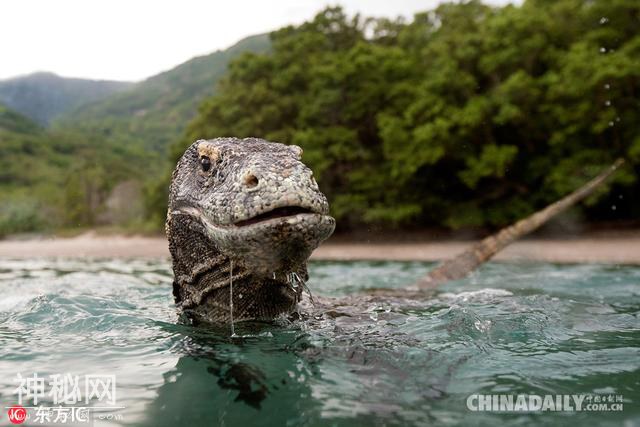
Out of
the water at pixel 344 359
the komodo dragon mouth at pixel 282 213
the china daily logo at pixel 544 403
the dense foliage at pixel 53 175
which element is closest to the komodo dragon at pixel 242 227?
the komodo dragon mouth at pixel 282 213

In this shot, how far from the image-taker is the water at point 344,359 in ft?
8.26

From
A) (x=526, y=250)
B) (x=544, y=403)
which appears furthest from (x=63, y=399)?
(x=526, y=250)

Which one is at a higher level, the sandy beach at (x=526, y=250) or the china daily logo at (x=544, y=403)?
the china daily logo at (x=544, y=403)

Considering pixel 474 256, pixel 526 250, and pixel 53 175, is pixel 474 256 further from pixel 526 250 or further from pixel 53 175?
pixel 53 175

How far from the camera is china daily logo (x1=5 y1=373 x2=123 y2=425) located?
252 cm

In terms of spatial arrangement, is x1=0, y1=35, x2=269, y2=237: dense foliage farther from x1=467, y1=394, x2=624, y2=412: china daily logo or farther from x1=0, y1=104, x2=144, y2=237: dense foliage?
x1=467, y1=394, x2=624, y2=412: china daily logo

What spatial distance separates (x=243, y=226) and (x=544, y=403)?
1.75 metres

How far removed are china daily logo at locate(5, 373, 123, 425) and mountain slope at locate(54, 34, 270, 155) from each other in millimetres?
80808

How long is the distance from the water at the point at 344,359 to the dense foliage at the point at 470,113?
1248 cm

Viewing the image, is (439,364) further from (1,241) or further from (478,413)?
(1,241)

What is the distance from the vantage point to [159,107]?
136000mm

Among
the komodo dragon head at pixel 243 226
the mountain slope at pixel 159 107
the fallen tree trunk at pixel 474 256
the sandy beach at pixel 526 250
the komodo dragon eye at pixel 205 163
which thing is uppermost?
the mountain slope at pixel 159 107

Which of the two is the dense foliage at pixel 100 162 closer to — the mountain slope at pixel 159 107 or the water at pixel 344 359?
the mountain slope at pixel 159 107

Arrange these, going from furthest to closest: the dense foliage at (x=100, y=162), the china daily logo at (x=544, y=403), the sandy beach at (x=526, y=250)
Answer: the dense foliage at (x=100, y=162) → the sandy beach at (x=526, y=250) → the china daily logo at (x=544, y=403)
